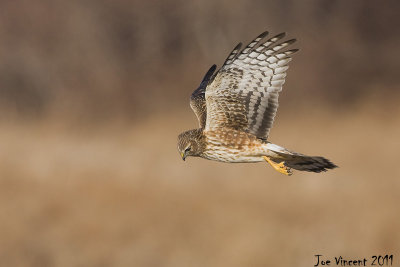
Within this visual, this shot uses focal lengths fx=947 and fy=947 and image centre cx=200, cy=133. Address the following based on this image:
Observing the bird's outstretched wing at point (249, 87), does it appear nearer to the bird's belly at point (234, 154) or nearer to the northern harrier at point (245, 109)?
the northern harrier at point (245, 109)

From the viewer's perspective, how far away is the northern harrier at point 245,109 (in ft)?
31.9

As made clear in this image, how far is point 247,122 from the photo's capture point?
32.5 ft

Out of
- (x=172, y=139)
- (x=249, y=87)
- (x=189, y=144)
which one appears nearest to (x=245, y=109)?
(x=249, y=87)

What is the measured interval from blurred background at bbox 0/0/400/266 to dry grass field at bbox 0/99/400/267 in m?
0.03

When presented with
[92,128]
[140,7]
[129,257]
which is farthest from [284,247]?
[140,7]

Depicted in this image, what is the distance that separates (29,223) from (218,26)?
6.50 meters

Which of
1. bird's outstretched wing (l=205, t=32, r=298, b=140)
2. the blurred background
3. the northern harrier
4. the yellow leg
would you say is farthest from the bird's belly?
the blurred background

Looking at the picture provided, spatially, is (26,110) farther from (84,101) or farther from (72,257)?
(72,257)

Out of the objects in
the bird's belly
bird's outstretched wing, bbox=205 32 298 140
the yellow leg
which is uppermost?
bird's outstretched wing, bbox=205 32 298 140

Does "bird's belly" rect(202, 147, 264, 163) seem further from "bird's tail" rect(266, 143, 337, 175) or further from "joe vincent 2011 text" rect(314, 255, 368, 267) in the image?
"joe vincent 2011 text" rect(314, 255, 368, 267)

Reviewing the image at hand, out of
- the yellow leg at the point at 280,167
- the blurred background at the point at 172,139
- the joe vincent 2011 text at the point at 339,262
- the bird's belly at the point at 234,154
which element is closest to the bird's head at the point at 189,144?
the bird's belly at the point at 234,154

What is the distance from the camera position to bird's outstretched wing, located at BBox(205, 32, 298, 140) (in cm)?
970

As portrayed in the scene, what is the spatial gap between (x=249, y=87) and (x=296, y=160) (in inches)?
35.2

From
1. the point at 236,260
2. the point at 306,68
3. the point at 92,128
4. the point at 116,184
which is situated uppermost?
the point at 306,68
